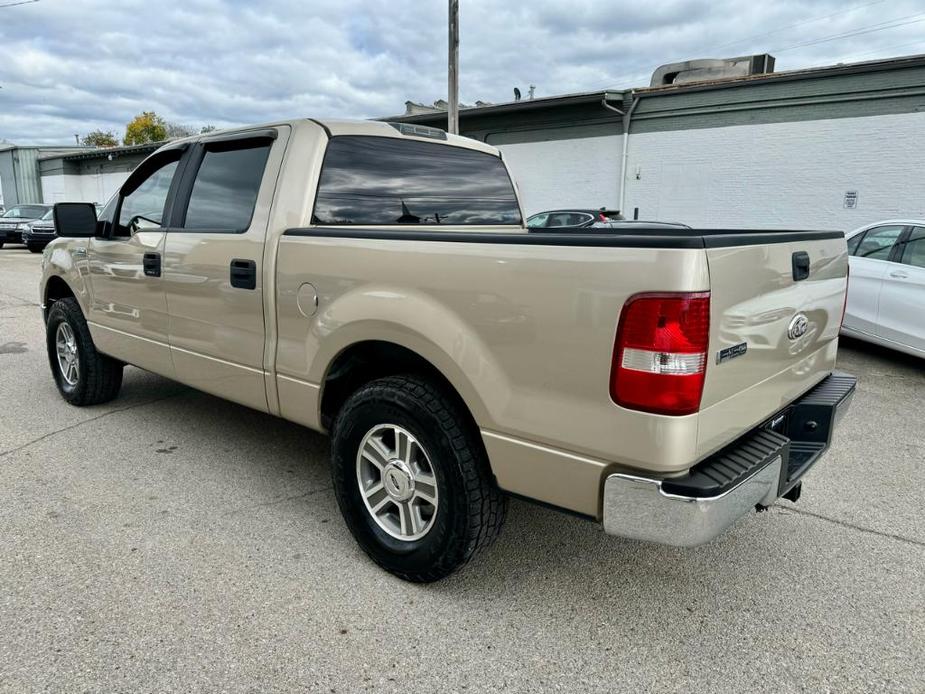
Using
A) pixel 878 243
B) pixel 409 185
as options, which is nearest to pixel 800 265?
pixel 409 185

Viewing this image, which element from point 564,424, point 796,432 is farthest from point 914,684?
point 564,424

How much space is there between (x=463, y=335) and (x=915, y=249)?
6148mm

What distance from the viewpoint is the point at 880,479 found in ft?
12.7

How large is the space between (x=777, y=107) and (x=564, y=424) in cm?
1456

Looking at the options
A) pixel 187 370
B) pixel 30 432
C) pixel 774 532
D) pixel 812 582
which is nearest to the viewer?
pixel 812 582

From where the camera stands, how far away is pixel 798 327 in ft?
8.43

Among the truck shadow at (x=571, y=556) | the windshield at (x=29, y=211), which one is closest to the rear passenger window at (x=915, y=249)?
the truck shadow at (x=571, y=556)

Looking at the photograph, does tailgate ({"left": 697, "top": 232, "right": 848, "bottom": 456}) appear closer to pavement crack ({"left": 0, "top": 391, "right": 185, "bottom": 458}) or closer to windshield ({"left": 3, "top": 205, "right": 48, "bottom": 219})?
pavement crack ({"left": 0, "top": 391, "right": 185, "bottom": 458})

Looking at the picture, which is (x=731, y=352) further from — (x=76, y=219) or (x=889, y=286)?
(x=889, y=286)

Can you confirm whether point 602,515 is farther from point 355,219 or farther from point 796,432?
point 355,219

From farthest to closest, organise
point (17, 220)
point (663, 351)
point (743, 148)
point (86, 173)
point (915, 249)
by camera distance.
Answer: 1. point (86, 173)
2. point (17, 220)
3. point (743, 148)
4. point (915, 249)
5. point (663, 351)

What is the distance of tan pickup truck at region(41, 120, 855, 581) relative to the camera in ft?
6.51

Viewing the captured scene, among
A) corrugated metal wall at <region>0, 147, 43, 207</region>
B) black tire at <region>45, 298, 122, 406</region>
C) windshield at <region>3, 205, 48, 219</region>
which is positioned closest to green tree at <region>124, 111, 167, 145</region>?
corrugated metal wall at <region>0, 147, 43, 207</region>

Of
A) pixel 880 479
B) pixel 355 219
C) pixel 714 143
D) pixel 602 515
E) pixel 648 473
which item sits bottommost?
pixel 880 479
